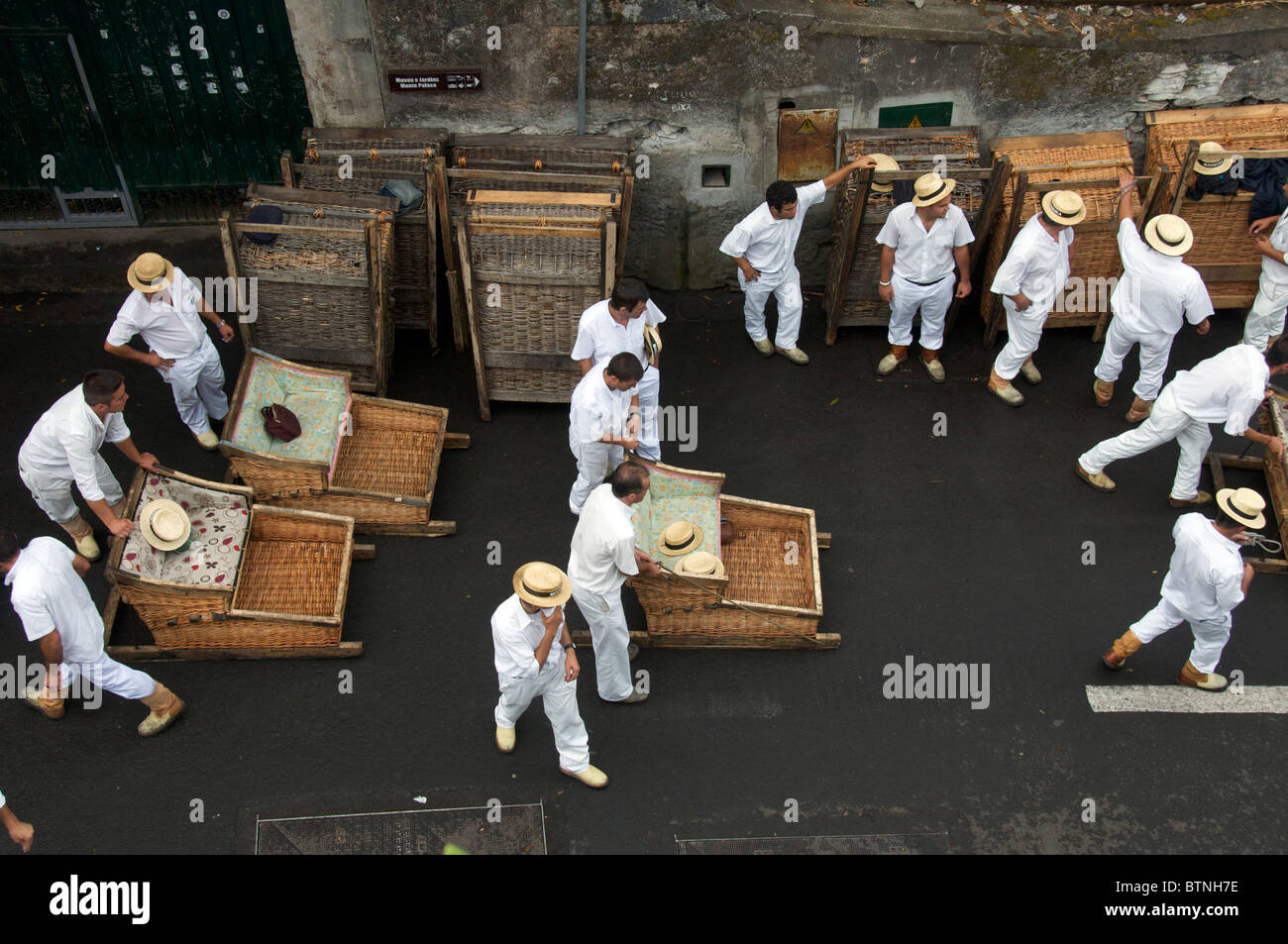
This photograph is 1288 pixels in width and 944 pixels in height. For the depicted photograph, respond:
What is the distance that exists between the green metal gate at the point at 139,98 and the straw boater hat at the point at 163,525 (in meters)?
4.87

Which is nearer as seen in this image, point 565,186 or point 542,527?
point 542,527

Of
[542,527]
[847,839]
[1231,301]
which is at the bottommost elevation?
[847,839]

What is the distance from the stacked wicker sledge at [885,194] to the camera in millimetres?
9344

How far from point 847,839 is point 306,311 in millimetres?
5868

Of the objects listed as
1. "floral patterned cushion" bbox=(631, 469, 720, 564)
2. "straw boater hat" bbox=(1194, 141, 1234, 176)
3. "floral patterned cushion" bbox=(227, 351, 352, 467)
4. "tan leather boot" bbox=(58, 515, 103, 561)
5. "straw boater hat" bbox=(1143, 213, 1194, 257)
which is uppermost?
"straw boater hat" bbox=(1194, 141, 1234, 176)

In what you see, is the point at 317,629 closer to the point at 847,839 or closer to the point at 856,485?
the point at 847,839

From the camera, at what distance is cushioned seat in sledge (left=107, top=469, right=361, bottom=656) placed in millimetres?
7027

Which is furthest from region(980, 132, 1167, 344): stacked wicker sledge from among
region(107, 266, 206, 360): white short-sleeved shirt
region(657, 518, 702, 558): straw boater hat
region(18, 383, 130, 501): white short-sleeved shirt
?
region(18, 383, 130, 501): white short-sleeved shirt

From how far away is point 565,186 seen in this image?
8.96m

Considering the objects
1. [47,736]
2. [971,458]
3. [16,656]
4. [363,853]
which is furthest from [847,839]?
[16,656]

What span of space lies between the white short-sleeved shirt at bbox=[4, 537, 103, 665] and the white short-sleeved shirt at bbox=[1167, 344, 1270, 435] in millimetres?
7837

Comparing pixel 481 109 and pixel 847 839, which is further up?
pixel 481 109

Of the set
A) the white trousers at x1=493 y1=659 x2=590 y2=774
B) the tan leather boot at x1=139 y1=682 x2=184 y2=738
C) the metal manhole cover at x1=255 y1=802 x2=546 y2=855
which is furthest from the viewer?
the tan leather boot at x1=139 y1=682 x2=184 y2=738

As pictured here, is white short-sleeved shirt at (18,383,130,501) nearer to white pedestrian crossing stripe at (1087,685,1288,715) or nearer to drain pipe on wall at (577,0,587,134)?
drain pipe on wall at (577,0,587,134)
